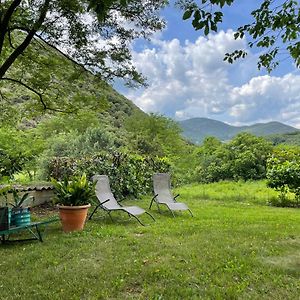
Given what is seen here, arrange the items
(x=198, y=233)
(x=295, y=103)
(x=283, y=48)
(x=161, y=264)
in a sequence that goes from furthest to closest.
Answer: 1. (x=295, y=103)
2. (x=198, y=233)
3. (x=161, y=264)
4. (x=283, y=48)

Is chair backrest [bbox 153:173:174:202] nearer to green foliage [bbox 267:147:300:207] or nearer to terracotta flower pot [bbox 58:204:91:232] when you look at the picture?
terracotta flower pot [bbox 58:204:91:232]

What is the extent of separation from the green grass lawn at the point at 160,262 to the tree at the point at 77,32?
3801 mm

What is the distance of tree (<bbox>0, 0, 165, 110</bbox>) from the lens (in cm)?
688

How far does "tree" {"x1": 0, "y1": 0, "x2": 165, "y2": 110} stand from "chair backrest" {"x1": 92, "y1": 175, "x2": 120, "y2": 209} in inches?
96.8

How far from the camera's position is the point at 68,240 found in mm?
5199

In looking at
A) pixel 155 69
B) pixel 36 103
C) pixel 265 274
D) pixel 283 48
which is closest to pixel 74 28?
pixel 155 69

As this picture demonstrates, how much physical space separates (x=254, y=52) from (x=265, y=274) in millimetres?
2517

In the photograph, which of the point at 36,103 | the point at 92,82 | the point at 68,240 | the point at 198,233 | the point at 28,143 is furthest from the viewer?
the point at 28,143

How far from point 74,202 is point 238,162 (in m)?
12.1

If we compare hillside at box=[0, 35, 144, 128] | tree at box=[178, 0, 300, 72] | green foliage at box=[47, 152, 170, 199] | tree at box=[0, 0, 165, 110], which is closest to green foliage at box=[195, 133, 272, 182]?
green foliage at box=[47, 152, 170, 199]

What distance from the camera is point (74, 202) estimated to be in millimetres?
6043

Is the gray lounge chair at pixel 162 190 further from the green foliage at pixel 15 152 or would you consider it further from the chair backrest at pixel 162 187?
the green foliage at pixel 15 152

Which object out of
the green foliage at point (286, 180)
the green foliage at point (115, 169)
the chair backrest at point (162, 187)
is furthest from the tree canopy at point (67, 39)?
the green foliage at point (286, 180)

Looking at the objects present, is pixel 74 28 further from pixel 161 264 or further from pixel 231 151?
pixel 231 151
